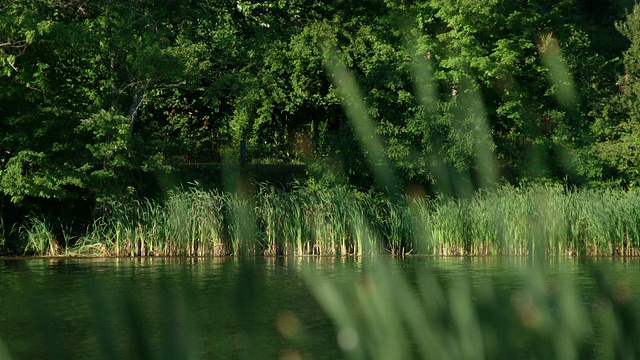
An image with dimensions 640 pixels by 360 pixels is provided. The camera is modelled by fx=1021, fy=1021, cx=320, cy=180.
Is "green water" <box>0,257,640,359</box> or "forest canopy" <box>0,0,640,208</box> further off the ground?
"forest canopy" <box>0,0,640,208</box>

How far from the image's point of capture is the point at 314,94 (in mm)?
30125

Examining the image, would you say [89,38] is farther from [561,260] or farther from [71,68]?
[561,260]

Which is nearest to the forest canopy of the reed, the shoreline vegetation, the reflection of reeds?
the reed

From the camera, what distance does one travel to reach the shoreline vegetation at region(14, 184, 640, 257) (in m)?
20.4

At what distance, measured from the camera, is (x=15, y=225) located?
22.7 meters

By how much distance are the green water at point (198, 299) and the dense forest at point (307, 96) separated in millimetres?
2947

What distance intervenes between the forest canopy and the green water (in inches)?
122

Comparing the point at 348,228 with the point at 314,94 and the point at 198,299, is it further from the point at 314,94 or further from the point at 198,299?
the point at 314,94

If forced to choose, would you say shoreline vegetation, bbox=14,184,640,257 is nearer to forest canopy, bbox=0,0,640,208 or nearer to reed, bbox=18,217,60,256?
reed, bbox=18,217,60,256

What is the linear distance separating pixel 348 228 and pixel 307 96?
29.7ft

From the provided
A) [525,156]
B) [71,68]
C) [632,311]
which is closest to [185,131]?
A: [71,68]

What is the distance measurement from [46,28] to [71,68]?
13.9ft

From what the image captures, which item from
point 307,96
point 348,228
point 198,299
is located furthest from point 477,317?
point 307,96

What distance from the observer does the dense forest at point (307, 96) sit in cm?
2161
